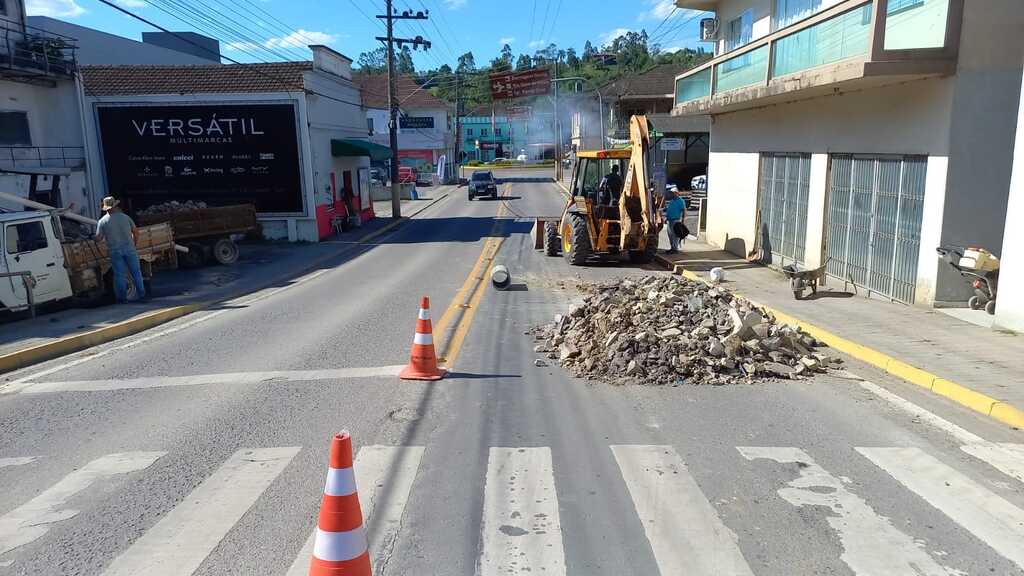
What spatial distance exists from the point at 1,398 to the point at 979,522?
892 cm

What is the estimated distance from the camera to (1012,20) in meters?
9.85

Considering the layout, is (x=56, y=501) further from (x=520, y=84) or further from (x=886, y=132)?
(x=520, y=84)

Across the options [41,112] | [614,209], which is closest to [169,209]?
[41,112]

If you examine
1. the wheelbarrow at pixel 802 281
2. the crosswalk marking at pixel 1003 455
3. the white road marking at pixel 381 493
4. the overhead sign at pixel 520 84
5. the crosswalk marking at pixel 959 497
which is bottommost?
the crosswalk marking at pixel 1003 455

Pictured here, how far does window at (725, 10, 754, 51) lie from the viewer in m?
19.3

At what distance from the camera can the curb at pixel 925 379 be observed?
21.2ft

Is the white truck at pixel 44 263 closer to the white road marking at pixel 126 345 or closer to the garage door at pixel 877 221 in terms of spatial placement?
the white road marking at pixel 126 345

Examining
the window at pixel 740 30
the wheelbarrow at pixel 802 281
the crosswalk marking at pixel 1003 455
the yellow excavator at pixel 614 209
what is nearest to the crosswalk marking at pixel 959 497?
the crosswalk marking at pixel 1003 455

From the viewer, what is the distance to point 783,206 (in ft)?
52.1

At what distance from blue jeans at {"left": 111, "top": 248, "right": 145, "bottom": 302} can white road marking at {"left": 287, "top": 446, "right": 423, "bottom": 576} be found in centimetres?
963

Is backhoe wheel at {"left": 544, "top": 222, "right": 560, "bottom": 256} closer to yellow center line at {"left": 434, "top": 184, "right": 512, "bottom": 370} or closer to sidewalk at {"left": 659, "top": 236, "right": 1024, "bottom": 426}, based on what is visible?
yellow center line at {"left": 434, "top": 184, "right": 512, "bottom": 370}

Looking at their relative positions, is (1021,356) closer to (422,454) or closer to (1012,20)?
(1012,20)

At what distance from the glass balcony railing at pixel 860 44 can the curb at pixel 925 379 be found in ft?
13.0

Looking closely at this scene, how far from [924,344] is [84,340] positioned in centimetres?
1129
